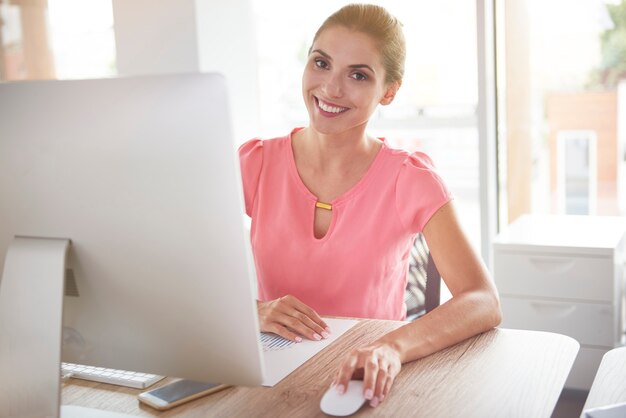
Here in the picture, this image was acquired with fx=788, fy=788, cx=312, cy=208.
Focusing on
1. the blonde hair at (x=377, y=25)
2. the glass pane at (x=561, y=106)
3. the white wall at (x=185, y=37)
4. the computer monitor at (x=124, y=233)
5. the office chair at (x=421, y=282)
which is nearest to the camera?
the computer monitor at (x=124, y=233)

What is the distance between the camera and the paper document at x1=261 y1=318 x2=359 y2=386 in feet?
4.38

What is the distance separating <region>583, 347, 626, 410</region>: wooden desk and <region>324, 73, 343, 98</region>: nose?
84 centimetres

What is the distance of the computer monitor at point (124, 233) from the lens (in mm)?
953

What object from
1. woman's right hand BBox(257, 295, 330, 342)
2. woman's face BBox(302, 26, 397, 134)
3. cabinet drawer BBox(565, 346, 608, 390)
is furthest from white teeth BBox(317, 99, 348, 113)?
cabinet drawer BBox(565, 346, 608, 390)

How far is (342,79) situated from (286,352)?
0.72 m

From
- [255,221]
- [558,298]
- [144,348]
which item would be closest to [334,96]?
[255,221]

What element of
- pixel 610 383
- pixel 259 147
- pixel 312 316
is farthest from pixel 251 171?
pixel 610 383

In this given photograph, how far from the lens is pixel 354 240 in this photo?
6.01ft

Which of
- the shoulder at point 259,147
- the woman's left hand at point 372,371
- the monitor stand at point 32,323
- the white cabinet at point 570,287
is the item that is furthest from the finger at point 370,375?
the white cabinet at point 570,287

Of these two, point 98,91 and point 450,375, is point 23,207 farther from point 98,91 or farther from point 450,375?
point 450,375

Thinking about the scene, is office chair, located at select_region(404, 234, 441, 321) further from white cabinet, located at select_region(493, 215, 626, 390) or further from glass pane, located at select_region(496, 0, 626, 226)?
glass pane, located at select_region(496, 0, 626, 226)

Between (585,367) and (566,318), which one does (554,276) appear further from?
(585,367)

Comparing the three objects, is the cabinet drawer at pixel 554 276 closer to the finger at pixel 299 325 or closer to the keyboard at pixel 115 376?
the finger at pixel 299 325

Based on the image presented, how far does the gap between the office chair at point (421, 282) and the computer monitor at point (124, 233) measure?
992mm
